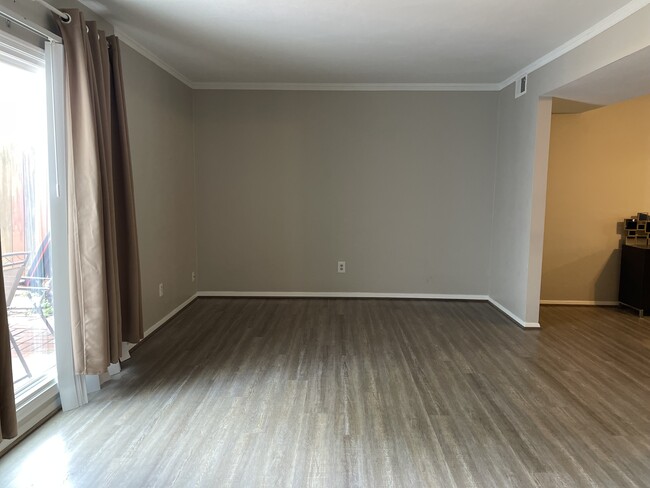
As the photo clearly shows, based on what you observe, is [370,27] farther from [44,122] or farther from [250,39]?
[44,122]

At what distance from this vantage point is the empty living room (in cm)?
231

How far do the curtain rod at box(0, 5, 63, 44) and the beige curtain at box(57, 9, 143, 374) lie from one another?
58mm

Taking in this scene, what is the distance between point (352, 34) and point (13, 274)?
278 cm

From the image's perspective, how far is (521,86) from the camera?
4.41 m

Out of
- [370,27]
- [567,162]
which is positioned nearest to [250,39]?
[370,27]

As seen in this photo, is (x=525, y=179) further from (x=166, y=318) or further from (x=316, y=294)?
(x=166, y=318)

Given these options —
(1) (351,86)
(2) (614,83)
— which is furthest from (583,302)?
(1) (351,86)

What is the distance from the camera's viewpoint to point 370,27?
126 inches

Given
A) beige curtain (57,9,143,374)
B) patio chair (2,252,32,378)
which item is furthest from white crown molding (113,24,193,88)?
patio chair (2,252,32,378)

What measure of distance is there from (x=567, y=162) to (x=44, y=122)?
16.6 ft

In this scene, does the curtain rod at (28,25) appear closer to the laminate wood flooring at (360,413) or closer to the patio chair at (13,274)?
the patio chair at (13,274)

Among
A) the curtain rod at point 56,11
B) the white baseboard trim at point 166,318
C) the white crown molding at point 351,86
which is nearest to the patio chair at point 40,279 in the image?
the white baseboard trim at point 166,318

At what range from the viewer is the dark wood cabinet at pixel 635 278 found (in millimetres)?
4715

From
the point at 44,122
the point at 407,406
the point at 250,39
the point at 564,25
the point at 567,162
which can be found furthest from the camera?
the point at 567,162
